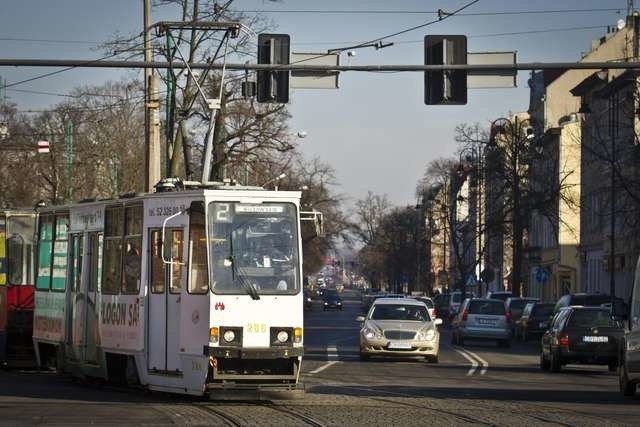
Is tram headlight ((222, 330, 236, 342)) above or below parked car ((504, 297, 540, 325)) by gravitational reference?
below

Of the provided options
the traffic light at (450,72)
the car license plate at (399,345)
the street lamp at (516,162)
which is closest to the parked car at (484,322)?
the car license plate at (399,345)

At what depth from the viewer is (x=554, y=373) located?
3231 centimetres

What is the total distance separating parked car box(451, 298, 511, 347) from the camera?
50281 mm

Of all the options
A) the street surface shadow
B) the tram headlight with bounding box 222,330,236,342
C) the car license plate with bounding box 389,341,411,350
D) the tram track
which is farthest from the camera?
the car license plate with bounding box 389,341,411,350

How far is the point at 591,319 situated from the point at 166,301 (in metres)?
14.1

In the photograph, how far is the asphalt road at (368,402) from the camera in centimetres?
1777

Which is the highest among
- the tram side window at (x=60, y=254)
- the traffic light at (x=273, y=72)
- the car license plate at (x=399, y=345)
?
the traffic light at (x=273, y=72)

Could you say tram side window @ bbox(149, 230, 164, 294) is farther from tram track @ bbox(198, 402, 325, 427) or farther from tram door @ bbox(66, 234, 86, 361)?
tram door @ bbox(66, 234, 86, 361)

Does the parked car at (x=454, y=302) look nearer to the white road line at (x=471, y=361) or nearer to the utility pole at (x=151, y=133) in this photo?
the white road line at (x=471, y=361)

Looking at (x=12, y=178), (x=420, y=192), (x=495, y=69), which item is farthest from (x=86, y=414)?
(x=420, y=192)

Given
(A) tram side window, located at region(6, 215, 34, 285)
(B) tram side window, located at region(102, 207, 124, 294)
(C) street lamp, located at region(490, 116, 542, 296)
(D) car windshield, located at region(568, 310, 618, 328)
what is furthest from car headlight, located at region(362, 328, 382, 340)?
(C) street lamp, located at region(490, 116, 542, 296)

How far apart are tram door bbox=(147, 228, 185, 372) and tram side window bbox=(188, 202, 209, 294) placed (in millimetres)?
209

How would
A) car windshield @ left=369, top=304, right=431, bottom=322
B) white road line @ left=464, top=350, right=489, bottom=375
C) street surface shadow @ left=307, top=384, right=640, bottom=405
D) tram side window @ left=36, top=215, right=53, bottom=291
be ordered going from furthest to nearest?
car windshield @ left=369, top=304, right=431, bottom=322, white road line @ left=464, top=350, right=489, bottom=375, tram side window @ left=36, top=215, right=53, bottom=291, street surface shadow @ left=307, top=384, right=640, bottom=405

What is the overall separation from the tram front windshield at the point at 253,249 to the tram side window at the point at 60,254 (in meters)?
5.93
